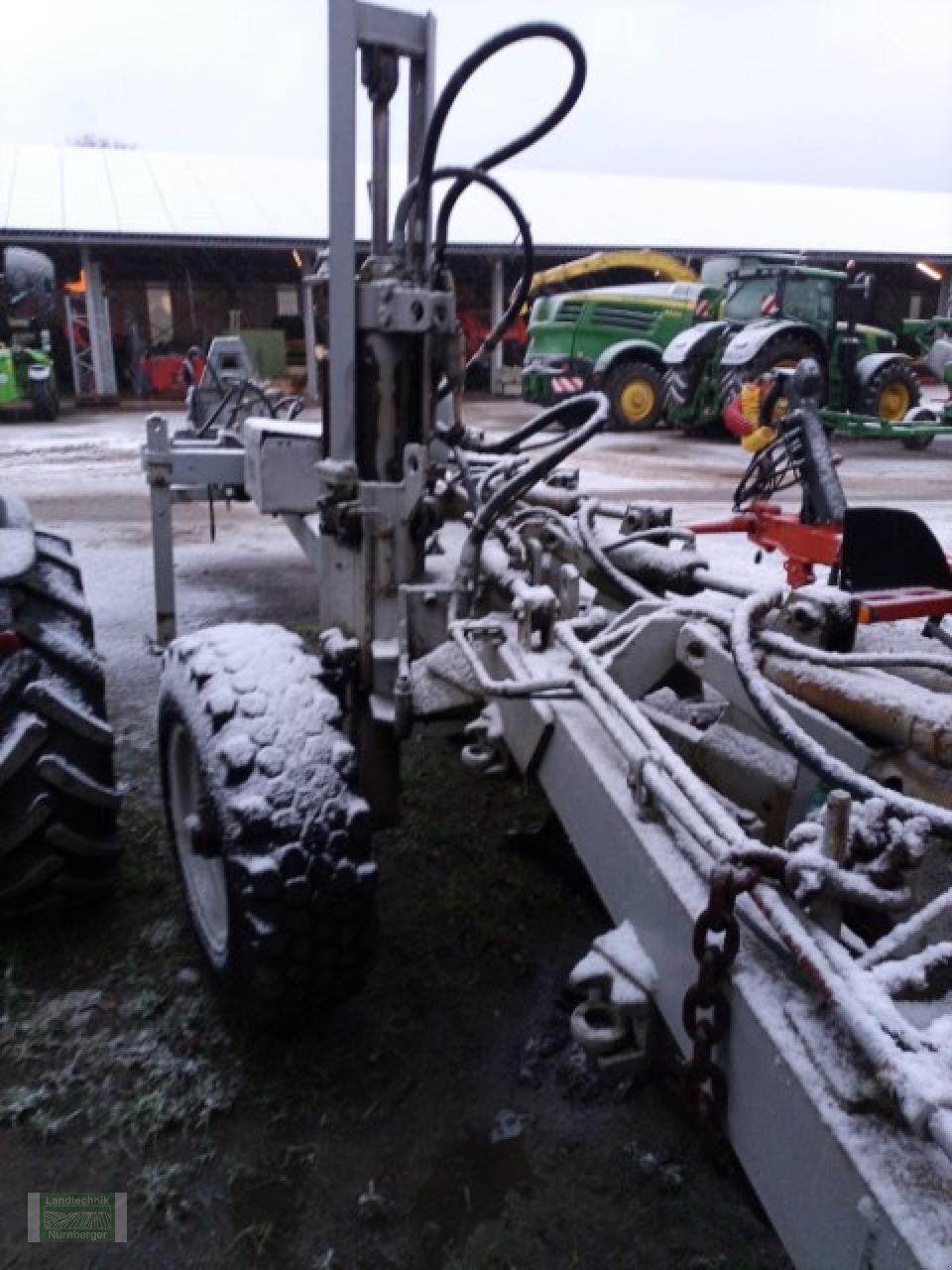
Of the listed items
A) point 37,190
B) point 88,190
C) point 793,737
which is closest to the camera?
point 793,737

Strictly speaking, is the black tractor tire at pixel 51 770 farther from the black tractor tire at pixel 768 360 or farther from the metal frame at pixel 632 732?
the black tractor tire at pixel 768 360

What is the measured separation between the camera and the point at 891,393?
50.8 feet

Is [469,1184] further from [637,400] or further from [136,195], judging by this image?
[136,195]

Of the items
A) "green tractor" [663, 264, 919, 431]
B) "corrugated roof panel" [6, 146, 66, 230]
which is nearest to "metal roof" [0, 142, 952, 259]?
"corrugated roof panel" [6, 146, 66, 230]

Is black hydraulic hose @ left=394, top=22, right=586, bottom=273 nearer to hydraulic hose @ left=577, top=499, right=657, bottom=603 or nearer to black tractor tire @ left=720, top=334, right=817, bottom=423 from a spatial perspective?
hydraulic hose @ left=577, top=499, right=657, bottom=603

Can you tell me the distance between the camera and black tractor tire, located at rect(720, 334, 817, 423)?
13.5 meters

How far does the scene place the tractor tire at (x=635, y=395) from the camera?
53.6ft

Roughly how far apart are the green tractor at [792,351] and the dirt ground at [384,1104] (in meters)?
12.2

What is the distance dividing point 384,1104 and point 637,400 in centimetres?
1534

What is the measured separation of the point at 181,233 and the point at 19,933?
72.6 ft

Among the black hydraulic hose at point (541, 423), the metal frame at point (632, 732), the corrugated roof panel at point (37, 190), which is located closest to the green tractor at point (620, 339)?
the corrugated roof panel at point (37, 190)

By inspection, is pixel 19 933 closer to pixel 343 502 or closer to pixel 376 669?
pixel 376 669

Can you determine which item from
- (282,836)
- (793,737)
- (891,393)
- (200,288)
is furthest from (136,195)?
(793,737)

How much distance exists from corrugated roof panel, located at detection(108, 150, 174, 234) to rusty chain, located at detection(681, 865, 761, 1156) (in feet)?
77.4
